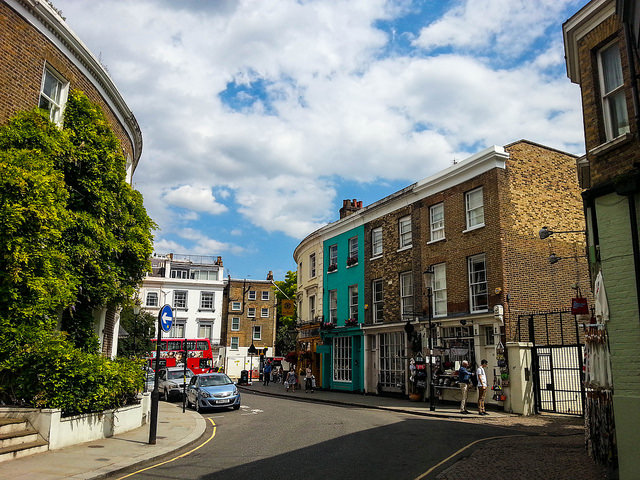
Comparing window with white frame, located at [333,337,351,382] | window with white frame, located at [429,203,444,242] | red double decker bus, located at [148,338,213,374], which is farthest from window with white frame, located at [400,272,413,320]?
red double decker bus, located at [148,338,213,374]

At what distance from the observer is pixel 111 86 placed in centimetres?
1730

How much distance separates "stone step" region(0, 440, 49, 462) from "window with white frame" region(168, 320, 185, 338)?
48.8 meters

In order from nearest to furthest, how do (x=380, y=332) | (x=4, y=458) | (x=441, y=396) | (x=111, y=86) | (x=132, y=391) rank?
(x=4, y=458), (x=132, y=391), (x=111, y=86), (x=441, y=396), (x=380, y=332)

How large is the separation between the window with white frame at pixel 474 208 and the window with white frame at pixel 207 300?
43.6 metres

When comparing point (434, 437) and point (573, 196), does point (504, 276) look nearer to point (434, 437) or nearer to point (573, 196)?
point (573, 196)

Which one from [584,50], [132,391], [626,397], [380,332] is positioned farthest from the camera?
[380,332]

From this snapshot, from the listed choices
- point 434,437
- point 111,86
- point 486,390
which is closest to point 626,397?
point 434,437

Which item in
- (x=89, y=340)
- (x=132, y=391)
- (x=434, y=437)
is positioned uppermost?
(x=89, y=340)

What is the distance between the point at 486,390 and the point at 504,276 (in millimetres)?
4477

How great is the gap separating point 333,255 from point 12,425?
80.8ft

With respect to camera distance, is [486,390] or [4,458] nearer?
[4,458]

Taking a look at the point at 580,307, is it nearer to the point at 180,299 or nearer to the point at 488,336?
the point at 488,336

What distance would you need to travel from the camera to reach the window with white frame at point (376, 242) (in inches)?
1128

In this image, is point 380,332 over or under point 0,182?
under
